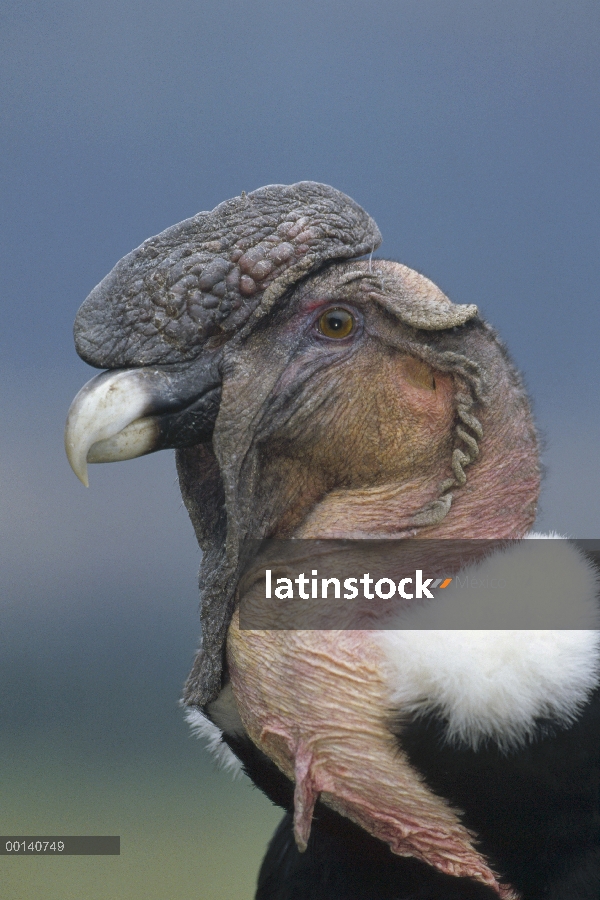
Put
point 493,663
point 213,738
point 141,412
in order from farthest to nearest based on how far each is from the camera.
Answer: point 213,738 < point 141,412 < point 493,663

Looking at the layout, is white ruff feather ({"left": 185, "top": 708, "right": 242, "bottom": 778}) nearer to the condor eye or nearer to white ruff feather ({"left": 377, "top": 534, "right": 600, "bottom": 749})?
white ruff feather ({"left": 377, "top": 534, "right": 600, "bottom": 749})

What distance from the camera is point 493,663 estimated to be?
7.88 ft

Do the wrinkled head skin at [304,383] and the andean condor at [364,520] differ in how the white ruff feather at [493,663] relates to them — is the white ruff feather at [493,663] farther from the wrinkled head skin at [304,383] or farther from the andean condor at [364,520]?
the wrinkled head skin at [304,383]

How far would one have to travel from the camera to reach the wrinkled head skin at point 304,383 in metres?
2.68

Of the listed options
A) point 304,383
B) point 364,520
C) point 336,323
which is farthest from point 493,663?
point 336,323

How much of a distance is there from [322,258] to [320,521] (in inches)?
30.1

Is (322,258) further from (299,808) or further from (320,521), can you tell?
(299,808)

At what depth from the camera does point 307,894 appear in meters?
3.22

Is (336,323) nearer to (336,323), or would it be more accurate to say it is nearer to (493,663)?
(336,323)

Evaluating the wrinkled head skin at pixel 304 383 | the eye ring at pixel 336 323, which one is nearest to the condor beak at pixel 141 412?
the wrinkled head skin at pixel 304 383

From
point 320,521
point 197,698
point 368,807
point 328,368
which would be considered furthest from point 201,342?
point 368,807

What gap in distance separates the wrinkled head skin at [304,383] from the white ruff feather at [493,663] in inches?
12.8

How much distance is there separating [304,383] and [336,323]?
0.66 ft

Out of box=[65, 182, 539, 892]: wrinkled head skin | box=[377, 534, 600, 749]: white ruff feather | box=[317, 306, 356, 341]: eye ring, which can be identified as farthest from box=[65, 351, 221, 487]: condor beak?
box=[377, 534, 600, 749]: white ruff feather
